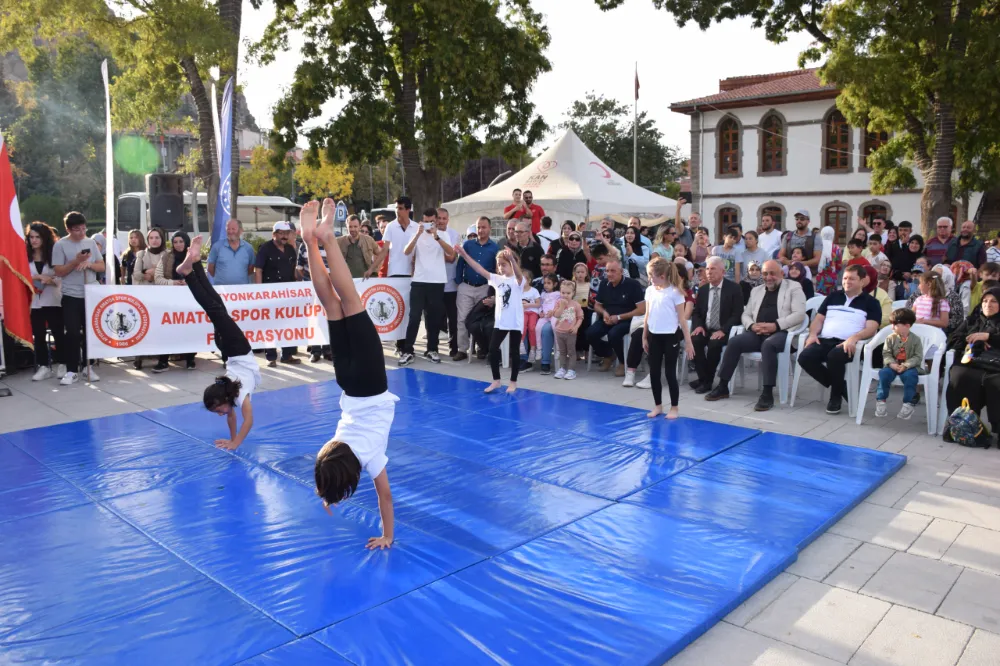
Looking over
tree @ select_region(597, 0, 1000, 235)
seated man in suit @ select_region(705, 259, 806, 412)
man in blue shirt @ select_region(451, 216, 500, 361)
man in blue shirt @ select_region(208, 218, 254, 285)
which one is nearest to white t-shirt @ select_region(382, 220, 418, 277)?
man in blue shirt @ select_region(451, 216, 500, 361)

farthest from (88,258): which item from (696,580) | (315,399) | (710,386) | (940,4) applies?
(940,4)

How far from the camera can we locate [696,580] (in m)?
3.78

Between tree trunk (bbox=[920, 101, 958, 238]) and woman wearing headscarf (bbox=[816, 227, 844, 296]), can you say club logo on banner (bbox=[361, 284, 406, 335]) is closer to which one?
woman wearing headscarf (bbox=[816, 227, 844, 296])

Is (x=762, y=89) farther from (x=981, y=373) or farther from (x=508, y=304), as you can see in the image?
(x=981, y=373)

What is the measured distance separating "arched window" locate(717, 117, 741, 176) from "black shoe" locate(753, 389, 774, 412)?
25989 millimetres

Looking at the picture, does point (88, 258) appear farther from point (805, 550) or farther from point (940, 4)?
point (940, 4)

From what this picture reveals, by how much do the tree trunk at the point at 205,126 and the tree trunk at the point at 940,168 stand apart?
15.2m

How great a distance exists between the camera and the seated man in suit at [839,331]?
7035 millimetres

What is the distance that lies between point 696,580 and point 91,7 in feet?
49.4

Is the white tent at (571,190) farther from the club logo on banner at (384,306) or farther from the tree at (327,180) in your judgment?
the tree at (327,180)

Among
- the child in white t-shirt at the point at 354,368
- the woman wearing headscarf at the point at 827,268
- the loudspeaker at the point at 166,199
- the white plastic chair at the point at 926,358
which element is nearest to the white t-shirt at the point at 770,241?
the woman wearing headscarf at the point at 827,268

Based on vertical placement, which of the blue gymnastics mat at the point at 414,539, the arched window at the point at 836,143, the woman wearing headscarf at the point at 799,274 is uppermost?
the arched window at the point at 836,143

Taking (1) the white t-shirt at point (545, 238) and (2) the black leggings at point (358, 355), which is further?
(1) the white t-shirt at point (545, 238)

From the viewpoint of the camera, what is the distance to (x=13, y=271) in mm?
8133
